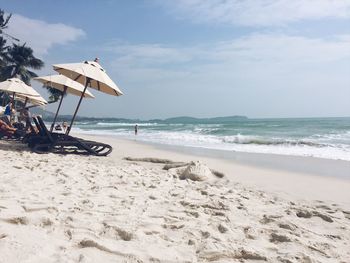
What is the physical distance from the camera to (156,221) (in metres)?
3.58

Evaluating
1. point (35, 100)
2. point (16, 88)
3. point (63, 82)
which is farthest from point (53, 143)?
point (35, 100)

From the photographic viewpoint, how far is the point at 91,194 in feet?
14.9

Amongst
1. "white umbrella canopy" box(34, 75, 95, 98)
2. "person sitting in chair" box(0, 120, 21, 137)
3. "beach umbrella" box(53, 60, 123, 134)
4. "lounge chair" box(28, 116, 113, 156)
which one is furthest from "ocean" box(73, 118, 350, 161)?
"person sitting in chair" box(0, 120, 21, 137)

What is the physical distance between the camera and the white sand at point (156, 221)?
2766mm

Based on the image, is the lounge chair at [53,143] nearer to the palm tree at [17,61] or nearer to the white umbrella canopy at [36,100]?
the white umbrella canopy at [36,100]

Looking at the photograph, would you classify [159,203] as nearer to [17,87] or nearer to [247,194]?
[247,194]

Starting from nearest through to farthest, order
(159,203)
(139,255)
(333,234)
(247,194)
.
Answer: (139,255), (333,234), (159,203), (247,194)

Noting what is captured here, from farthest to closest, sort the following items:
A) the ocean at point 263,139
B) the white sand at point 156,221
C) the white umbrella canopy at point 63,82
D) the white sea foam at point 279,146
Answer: the ocean at point 263,139
the white sea foam at point 279,146
the white umbrella canopy at point 63,82
the white sand at point 156,221

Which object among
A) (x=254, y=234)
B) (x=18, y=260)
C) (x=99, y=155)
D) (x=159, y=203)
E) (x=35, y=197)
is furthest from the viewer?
(x=99, y=155)

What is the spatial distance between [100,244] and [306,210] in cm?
293

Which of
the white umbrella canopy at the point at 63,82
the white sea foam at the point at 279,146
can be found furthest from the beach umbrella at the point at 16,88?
the white sea foam at the point at 279,146

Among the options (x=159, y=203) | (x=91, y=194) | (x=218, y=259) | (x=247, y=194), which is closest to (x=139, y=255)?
(x=218, y=259)

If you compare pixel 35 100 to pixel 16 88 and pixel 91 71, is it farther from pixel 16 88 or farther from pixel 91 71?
pixel 91 71

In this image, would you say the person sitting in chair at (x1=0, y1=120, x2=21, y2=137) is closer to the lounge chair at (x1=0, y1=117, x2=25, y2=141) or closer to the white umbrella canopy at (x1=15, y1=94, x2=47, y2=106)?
the lounge chair at (x1=0, y1=117, x2=25, y2=141)
